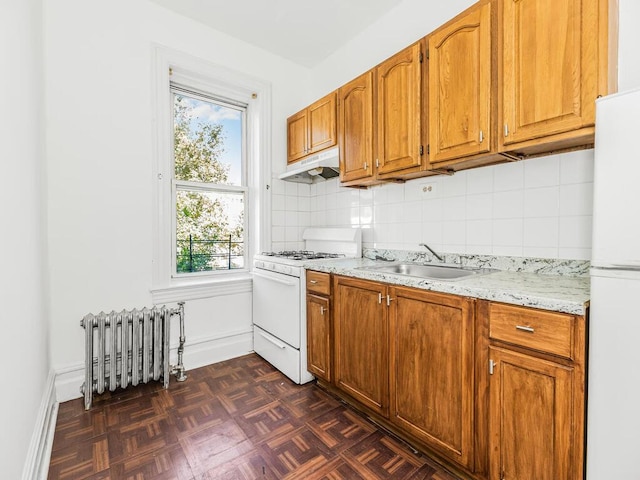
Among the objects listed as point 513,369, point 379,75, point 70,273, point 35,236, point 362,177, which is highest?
point 379,75

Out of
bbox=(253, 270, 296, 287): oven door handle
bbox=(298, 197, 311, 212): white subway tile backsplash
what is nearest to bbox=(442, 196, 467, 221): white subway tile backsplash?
bbox=(253, 270, 296, 287): oven door handle

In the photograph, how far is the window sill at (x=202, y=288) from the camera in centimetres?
253

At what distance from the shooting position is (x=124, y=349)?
216 centimetres

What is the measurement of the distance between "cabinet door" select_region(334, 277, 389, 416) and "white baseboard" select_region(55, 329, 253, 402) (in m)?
1.20

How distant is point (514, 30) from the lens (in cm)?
144

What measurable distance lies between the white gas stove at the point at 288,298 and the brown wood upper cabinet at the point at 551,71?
4.81 ft

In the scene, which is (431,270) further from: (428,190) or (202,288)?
(202,288)

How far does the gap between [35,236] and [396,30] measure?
2.82 metres

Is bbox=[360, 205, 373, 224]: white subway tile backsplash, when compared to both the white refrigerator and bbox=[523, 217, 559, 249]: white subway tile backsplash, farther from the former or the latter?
the white refrigerator

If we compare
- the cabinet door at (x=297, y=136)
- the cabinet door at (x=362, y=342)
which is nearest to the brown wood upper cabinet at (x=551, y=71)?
the cabinet door at (x=362, y=342)

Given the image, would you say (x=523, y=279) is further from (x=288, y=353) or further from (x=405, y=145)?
(x=288, y=353)

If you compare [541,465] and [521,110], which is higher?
[521,110]

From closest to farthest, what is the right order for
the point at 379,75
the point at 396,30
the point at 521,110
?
the point at 521,110 → the point at 379,75 → the point at 396,30

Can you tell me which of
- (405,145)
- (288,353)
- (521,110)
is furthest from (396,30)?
(288,353)
